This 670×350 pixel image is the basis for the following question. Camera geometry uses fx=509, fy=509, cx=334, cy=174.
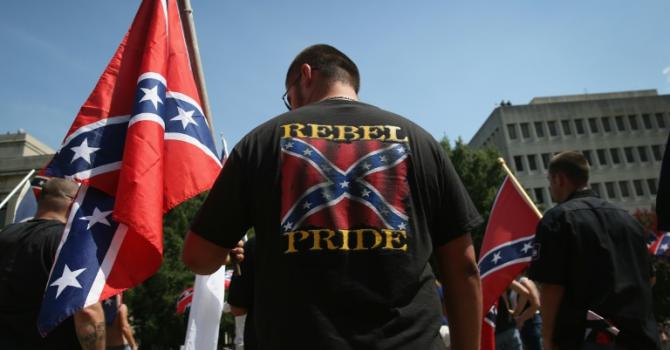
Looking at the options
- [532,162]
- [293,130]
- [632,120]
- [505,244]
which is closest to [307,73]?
[293,130]

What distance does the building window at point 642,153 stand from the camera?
185ft

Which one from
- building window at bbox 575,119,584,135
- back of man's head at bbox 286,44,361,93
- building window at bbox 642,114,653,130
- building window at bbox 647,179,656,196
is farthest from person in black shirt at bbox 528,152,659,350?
building window at bbox 642,114,653,130

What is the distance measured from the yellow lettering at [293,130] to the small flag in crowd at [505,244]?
14.8ft

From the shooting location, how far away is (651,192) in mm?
54969

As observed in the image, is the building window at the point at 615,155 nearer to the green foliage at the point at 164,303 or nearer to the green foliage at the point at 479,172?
the green foliage at the point at 479,172

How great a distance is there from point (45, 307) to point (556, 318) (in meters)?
3.40

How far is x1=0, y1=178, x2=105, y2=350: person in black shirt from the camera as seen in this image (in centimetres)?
331

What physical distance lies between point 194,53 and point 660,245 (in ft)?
42.5

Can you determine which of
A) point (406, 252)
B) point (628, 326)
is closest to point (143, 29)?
point (406, 252)

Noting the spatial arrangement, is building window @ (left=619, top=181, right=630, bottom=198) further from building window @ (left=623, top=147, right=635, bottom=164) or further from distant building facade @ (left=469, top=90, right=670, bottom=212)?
building window @ (left=623, top=147, right=635, bottom=164)

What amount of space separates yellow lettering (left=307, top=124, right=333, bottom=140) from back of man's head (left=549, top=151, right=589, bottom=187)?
9.82 ft

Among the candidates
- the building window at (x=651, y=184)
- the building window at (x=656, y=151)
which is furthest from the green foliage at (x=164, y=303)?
the building window at (x=656, y=151)

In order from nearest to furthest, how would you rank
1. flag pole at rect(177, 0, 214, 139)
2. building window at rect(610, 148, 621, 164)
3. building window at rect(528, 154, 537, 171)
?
flag pole at rect(177, 0, 214, 139)
building window at rect(610, 148, 621, 164)
building window at rect(528, 154, 537, 171)

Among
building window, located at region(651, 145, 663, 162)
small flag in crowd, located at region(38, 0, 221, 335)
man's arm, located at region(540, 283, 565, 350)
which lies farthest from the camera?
building window, located at region(651, 145, 663, 162)
